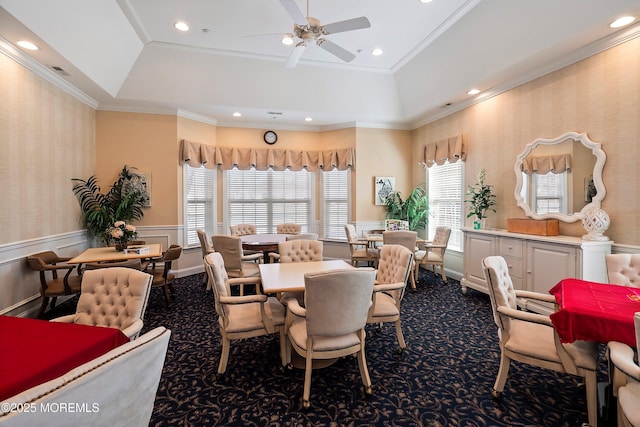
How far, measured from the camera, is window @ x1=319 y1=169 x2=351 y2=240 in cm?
699

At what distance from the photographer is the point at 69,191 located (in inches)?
182

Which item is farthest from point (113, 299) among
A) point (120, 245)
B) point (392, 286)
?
point (120, 245)

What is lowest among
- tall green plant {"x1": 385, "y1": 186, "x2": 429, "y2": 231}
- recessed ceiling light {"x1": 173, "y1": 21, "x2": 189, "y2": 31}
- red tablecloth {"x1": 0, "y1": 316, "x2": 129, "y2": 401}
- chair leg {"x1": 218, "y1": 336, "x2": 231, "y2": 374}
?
chair leg {"x1": 218, "y1": 336, "x2": 231, "y2": 374}

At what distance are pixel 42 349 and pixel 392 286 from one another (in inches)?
93.9

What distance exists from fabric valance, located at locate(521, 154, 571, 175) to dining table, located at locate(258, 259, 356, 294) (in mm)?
3031

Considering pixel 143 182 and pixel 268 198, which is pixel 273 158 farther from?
pixel 143 182

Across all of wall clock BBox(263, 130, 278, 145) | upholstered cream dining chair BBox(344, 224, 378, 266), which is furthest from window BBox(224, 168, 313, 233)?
upholstered cream dining chair BBox(344, 224, 378, 266)

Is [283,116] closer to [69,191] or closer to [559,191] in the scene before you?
[69,191]

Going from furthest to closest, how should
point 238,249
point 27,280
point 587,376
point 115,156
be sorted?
1. point 115,156
2. point 238,249
3. point 27,280
4. point 587,376

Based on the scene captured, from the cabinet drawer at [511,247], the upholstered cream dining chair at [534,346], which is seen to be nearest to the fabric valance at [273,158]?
the cabinet drawer at [511,247]

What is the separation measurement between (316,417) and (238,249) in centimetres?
264

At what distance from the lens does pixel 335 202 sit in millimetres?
7098

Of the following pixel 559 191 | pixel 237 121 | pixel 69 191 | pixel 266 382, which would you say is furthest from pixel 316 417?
pixel 237 121

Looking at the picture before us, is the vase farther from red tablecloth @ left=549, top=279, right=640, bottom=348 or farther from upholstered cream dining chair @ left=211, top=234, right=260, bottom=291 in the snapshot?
red tablecloth @ left=549, top=279, right=640, bottom=348
